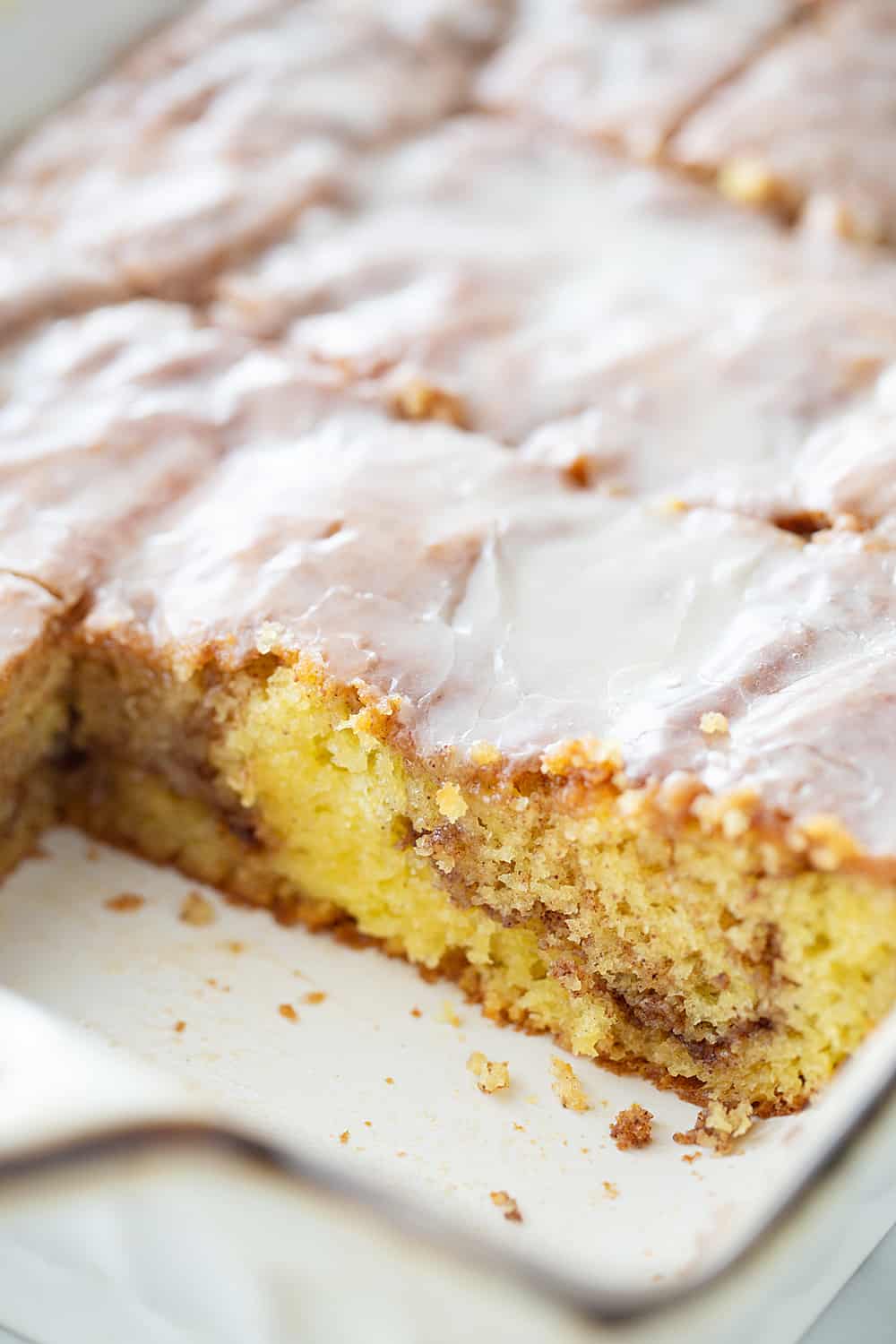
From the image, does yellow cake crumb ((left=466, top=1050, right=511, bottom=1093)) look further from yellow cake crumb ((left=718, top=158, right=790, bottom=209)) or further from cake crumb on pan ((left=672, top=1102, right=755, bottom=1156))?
yellow cake crumb ((left=718, top=158, right=790, bottom=209))

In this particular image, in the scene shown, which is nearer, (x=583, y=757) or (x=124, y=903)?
(x=583, y=757)

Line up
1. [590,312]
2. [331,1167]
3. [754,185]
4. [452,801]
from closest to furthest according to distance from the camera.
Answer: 1. [331,1167]
2. [452,801]
3. [590,312]
4. [754,185]

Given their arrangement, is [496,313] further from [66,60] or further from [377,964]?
[66,60]

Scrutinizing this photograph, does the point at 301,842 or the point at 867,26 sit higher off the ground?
the point at 867,26

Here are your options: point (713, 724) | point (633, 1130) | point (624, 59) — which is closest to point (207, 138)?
point (624, 59)

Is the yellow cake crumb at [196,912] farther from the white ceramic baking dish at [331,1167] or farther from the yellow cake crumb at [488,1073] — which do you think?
the yellow cake crumb at [488,1073]

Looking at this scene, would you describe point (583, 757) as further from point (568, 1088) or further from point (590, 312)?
point (590, 312)

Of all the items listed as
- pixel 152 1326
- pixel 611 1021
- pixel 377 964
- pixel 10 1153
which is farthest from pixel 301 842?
pixel 10 1153

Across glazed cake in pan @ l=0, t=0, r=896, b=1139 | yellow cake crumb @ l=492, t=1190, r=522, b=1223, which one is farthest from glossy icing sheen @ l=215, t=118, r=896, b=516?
yellow cake crumb @ l=492, t=1190, r=522, b=1223
